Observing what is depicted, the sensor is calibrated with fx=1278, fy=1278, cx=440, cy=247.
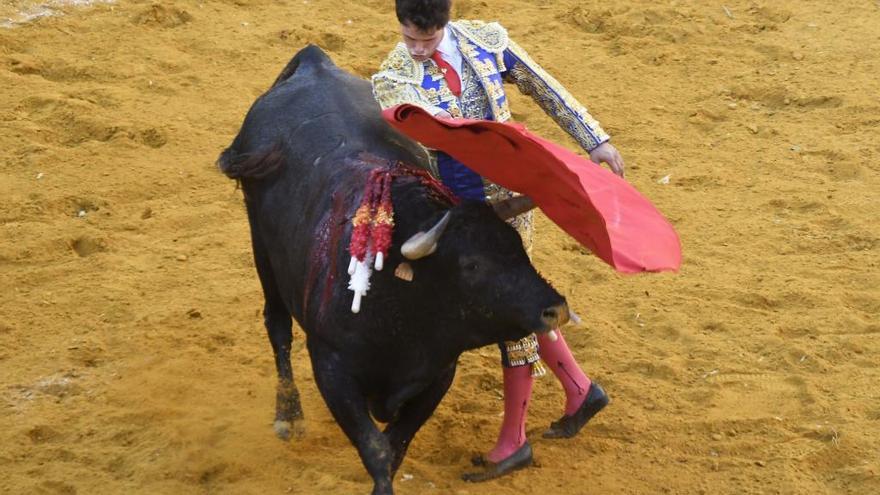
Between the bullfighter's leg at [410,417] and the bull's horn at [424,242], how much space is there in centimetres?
70

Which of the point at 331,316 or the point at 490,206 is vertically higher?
the point at 490,206

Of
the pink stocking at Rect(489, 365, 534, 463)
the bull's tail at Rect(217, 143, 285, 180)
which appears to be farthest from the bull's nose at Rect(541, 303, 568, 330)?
the bull's tail at Rect(217, 143, 285, 180)

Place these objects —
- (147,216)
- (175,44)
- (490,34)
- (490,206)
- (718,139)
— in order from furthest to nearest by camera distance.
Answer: (175,44), (718,139), (147,216), (490,34), (490,206)

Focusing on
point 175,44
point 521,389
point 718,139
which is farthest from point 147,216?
point 718,139

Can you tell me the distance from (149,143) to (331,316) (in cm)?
380

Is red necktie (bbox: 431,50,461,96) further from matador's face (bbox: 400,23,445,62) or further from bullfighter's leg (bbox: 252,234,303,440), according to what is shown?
bullfighter's leg (bbox: 252,234,303,440)

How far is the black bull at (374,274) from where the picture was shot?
3.89 m

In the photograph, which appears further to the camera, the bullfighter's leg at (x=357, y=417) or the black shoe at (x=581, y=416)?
the black shoe at (x=581, y=416)

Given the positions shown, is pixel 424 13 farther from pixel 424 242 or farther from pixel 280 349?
pixel 280 349

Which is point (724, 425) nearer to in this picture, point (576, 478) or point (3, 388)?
point (576, 478)

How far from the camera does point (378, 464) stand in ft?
13.7

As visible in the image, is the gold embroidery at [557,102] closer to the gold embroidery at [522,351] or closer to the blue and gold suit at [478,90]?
the blue and gold suit at [478,90]

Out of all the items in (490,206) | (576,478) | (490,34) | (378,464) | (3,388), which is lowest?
(3,388)

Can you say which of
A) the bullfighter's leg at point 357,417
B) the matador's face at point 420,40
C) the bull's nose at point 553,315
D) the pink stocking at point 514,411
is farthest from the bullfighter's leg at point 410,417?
the matador's face at point 420,40
